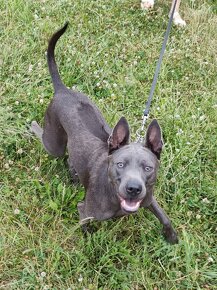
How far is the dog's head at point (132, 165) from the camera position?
2.87 meters

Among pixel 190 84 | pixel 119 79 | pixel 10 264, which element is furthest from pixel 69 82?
pixel 10 264

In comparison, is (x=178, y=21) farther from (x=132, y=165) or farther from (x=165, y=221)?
(x=132, y=165)

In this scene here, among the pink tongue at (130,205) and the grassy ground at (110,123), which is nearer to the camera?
the pink tongue at (130,205)

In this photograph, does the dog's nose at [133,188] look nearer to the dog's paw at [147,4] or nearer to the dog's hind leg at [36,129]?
the dog's hind leg at [36,129]

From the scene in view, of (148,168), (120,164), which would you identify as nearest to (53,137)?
(120,164)

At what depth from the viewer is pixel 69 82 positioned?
4.83 metres

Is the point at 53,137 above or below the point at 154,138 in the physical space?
below

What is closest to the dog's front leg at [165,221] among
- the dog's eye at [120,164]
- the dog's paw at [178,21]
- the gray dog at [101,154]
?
the gray dog at [101,154]

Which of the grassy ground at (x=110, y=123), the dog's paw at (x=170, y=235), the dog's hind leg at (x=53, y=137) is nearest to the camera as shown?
the grassy ground at (x=110, y=123)

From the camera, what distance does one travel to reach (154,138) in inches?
122

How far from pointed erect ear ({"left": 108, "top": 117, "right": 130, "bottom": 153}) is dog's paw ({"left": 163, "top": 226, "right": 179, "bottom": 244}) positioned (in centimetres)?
83

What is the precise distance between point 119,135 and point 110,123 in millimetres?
1268

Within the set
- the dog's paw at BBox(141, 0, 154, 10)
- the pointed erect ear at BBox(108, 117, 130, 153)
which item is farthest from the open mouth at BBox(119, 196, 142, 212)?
the dog's paw at BBox(141, 0, 154, 10)

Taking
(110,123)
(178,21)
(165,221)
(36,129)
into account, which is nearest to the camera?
(165,221)
